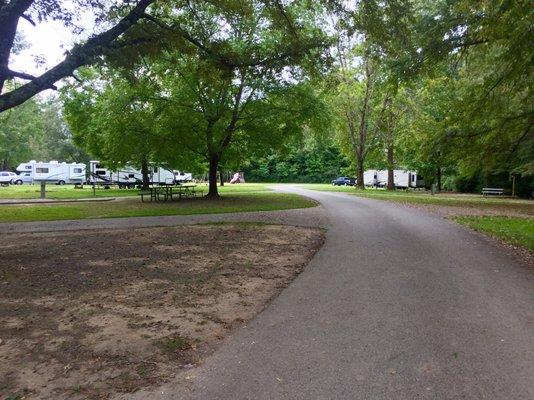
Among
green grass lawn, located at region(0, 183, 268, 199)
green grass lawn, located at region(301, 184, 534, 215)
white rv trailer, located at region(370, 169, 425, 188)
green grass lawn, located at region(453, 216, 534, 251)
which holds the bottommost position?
green grass lawn, located at region(453, 216, 534, 251)

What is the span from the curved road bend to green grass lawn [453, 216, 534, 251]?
3265 mm

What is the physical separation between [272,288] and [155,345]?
8.08ft

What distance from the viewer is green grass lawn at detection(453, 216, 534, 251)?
1109cm

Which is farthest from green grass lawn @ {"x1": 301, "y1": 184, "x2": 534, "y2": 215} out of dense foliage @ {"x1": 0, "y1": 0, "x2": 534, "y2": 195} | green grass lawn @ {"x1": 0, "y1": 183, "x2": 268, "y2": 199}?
green grass lawn @ {"x1": 0, "y1": 183, "x2": 268, "y2": 199}

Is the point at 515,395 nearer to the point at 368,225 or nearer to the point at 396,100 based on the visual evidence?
the point at 368,225

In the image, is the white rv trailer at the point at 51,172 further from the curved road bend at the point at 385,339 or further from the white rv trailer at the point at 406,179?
the curved road bend at the point at 385,339

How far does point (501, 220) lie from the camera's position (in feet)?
50.7

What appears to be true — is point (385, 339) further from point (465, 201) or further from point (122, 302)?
point (465, 201)

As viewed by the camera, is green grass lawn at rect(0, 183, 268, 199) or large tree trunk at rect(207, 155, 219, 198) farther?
green grass lawn at rect(0, 183, 268, 199)

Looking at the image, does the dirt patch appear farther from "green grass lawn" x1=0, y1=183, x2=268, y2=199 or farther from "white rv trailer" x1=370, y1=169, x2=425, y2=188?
"white rv trailer" x1=370, y1=169, x2=425, y2=188

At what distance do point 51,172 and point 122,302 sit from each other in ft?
181

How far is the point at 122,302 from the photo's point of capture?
591 cm

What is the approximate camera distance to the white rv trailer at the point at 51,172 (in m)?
55.2

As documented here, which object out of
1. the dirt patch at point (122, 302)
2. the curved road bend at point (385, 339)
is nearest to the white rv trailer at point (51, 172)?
the dirt patch at point (122, 302)
